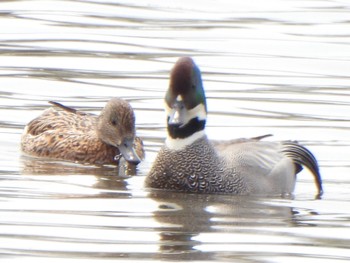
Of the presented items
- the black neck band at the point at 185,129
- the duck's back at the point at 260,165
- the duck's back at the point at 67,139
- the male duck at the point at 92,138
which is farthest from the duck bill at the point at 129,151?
the black neck band at the point at 185,129

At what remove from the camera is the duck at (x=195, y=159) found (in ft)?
38.5

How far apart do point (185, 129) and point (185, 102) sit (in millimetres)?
237

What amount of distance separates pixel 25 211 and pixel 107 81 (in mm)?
7001

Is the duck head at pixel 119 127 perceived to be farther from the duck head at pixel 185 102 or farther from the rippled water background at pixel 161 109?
the duck head at pixel 185 102

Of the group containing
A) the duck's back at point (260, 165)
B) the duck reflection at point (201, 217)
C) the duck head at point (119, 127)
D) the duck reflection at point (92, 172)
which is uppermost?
the duck head at point (119, 127)

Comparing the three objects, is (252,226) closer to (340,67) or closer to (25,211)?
(25,211)

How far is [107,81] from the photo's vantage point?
690 inches

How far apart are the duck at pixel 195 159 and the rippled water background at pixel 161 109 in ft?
0.56

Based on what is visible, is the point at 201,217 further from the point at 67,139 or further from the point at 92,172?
the point at 67,139

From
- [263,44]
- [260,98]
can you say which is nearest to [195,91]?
[260,98]

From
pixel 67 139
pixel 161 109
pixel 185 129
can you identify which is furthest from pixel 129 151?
pixel 161 109

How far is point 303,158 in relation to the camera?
12.4m

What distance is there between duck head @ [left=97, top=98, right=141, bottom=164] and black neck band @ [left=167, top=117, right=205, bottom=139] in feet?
5.86

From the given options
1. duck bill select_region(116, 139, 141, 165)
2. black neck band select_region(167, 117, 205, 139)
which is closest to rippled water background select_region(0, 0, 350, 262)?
duck bill select_region(116, 139, 141, 165)
